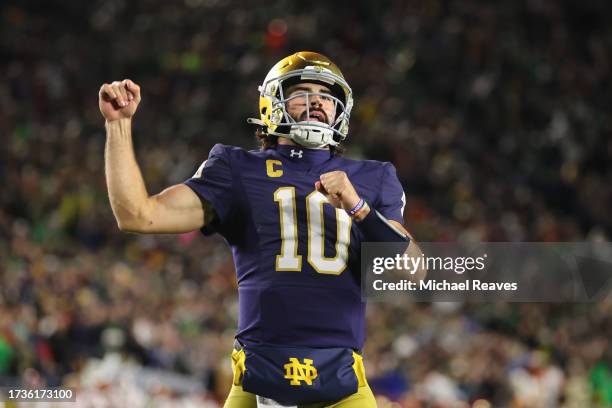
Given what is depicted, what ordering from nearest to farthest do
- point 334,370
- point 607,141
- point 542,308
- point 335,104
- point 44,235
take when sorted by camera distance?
point 334,370 < point 335,104 < point 542,308 < point 44,235 < point 607,141

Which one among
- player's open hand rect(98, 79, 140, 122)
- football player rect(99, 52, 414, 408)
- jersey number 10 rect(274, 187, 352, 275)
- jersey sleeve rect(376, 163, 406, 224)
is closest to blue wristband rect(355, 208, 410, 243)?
football player rect(99, 52, 414, 408)

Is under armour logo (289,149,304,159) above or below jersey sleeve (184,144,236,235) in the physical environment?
above

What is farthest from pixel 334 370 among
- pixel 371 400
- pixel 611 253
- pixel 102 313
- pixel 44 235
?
pixel 44 235

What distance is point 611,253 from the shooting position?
9367mm

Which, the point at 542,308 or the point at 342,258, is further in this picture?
the point at 542,308

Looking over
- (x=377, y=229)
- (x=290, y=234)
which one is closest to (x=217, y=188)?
(x=290, y=234)

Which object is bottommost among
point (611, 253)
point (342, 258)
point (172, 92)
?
point (342, 258)

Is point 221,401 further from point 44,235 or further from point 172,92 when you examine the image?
point 172,92

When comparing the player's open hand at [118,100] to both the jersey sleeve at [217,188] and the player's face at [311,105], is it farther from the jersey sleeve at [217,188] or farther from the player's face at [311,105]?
the player's face at [311,105]

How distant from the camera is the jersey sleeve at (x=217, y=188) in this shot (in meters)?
3.39

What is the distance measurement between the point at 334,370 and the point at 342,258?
34 cm

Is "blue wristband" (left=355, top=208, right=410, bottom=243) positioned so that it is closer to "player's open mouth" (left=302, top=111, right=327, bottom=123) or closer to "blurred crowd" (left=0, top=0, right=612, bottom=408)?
"player's open mouth" (left=302, top=111, right=327, bottom=123)

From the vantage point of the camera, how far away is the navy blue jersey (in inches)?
131

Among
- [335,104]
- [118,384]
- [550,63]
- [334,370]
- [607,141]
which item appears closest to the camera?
[334,370]
